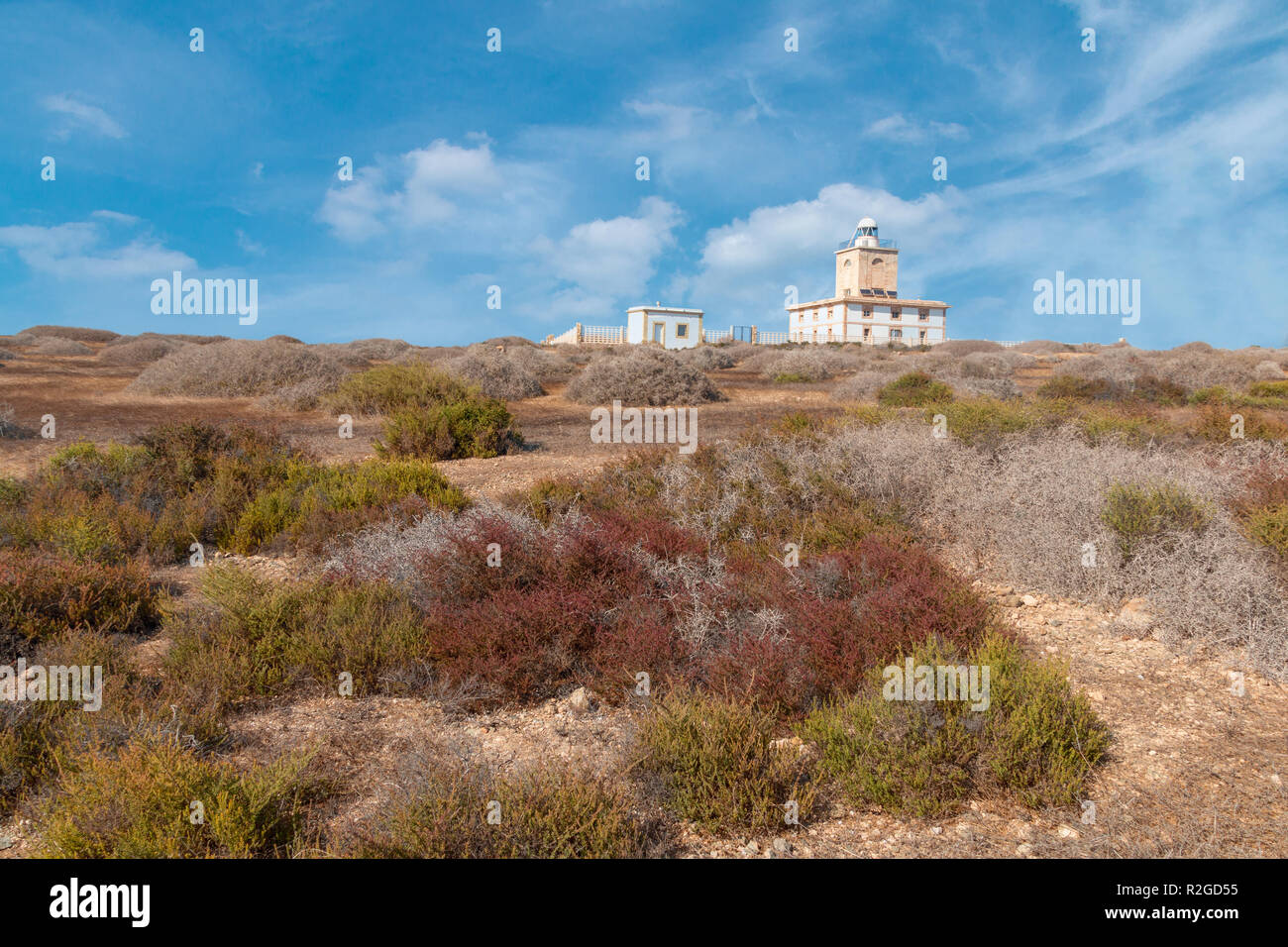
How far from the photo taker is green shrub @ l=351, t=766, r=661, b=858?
2.71 m

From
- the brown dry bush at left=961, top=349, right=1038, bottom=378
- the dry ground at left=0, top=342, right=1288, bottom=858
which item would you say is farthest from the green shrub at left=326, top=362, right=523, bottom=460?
the brown dry bush at left=961, top=349, right=1038, bottom=378

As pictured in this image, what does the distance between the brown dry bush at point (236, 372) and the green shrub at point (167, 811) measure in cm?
1730

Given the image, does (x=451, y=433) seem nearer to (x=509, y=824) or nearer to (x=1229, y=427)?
(x=509, y=824)

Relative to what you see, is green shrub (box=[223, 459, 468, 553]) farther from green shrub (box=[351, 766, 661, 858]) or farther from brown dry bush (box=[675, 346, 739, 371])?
brown dry bush (box=[675, 346, 739, 371])

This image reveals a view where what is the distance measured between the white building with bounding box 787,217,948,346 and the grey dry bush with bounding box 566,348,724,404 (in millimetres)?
37884

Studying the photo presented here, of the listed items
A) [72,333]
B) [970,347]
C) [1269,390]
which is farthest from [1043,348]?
[72,333]

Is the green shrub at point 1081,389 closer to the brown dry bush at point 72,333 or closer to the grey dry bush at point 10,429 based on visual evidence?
the grey dry bush at point 10,429

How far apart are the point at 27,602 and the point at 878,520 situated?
268 inches

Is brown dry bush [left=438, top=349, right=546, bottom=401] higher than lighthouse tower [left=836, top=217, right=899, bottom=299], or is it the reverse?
lighthouse tower [left=836, top=217, right=899, bottom=299]

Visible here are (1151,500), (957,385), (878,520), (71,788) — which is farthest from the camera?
(957,385)

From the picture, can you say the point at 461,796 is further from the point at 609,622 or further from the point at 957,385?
the point at 957,385

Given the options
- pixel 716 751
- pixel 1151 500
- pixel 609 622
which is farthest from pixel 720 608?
pixel 1151 500

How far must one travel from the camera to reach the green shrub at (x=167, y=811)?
8.94ft

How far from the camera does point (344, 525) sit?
7160 mm
